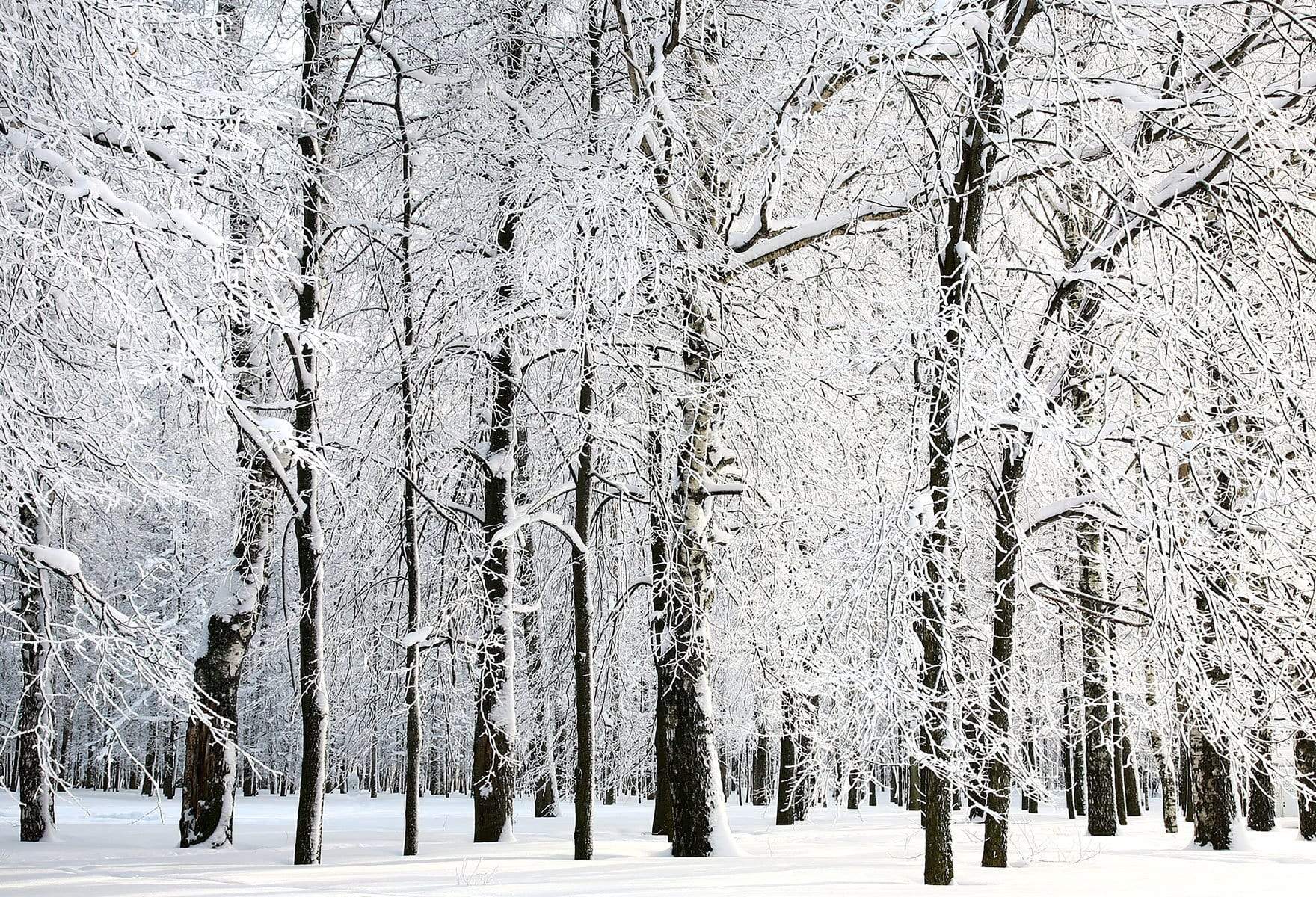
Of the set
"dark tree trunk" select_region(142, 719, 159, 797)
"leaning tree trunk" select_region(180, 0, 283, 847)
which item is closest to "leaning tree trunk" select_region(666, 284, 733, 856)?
"leaning tree trunk" select_region(180, 0, 283, 847)

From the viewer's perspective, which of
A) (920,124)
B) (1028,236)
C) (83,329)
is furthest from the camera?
(1028,236)

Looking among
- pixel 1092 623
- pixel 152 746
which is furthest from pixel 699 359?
pixel 152 746

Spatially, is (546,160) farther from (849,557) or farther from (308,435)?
(849,557)

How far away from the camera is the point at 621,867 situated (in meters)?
8.88

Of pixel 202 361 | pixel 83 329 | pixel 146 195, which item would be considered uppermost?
pixel 146 195

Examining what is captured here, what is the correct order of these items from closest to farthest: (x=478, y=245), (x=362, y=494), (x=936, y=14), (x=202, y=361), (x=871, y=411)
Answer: (x=202, y=361) → (x=936, y=14) → (x=871, y=411) → (x=478, y=245) → (x=362, y=494)

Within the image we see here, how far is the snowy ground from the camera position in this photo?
7.28 m

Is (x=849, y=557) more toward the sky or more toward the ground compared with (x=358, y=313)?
more toward the ground

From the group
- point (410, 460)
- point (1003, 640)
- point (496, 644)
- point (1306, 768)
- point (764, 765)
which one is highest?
point (410, 460)

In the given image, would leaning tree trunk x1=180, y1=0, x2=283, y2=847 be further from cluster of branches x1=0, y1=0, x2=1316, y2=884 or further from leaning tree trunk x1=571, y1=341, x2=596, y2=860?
leaning tree trunk x1=571, y1=341, x2=596, y2=860

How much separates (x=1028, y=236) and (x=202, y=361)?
9755 millimetres

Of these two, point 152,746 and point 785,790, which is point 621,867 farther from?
point 152,746

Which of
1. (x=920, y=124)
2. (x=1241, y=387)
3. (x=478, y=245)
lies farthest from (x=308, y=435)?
(x=1241, y=387)

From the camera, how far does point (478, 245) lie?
10.5 meters
